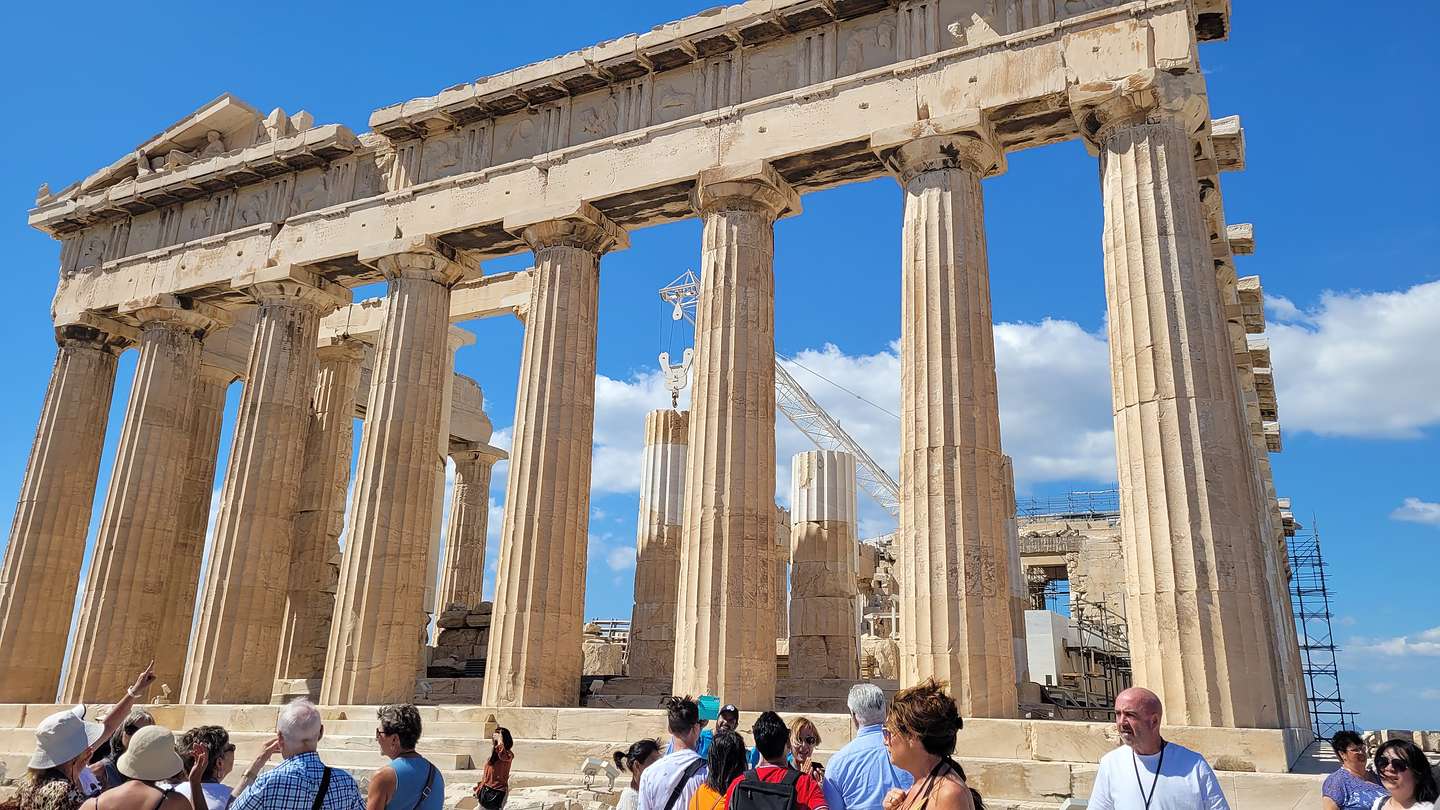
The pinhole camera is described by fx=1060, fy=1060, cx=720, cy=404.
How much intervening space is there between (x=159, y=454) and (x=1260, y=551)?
78.4ft

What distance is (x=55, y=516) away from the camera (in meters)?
26.6

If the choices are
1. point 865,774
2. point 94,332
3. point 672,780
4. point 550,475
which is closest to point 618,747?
point 550,475

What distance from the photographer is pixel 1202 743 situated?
13367mm

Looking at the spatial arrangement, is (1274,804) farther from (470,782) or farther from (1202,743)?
(470,782)

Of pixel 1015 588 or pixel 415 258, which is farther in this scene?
pixel 1015 588

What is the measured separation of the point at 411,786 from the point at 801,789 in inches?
97.7

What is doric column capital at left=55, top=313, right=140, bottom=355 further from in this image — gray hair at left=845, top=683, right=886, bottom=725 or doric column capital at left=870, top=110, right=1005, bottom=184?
gray hair at left=845, top=683, right=886, bottom=725

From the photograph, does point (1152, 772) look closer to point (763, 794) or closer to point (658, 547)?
point (763, 794)

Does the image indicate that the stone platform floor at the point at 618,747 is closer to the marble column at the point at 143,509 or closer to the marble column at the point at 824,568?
the marble column at the point at 143,509

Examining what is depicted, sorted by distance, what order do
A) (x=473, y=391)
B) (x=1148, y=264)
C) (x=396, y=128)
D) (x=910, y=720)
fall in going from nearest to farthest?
(x=910, y=720) → (x=1148, y=264) → (x=396, y=128) → (x=473, y=391)

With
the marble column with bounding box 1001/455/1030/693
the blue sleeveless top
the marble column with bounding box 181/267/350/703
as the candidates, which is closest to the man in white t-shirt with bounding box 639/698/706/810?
the blue sleeveless top

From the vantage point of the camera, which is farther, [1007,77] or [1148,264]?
[1007,77]

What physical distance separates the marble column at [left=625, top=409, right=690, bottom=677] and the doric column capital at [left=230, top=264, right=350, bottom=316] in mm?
8356

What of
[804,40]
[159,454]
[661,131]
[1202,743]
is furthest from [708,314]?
[159,454]
